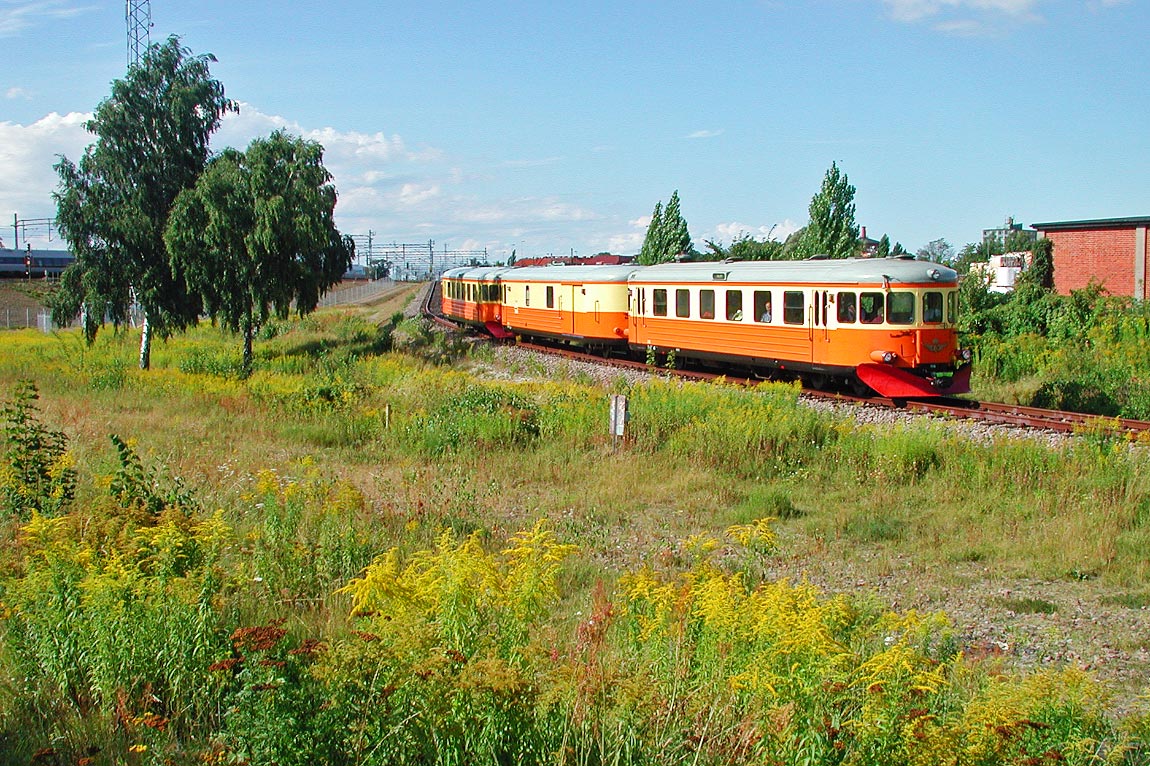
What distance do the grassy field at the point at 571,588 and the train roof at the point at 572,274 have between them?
9.44 metres

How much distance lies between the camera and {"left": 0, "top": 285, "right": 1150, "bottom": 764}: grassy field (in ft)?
14.2

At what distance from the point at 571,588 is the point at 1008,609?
373cm

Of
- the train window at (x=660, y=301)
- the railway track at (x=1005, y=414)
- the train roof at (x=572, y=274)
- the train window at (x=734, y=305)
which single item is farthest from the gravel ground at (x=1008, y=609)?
the train roof at (x=572, y=274)

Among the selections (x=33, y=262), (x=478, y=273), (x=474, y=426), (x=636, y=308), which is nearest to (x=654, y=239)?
(x=478, y=273)

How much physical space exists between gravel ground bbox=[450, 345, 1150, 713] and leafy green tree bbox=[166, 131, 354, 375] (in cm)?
2058

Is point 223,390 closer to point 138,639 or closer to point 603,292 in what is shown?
point 603,292

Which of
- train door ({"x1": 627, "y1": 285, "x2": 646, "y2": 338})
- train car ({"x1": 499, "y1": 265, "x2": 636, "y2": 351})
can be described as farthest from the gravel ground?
train car ({"x1": 499, "y1": 265, "x2": 636, "y2": 351})

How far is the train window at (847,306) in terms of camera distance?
17.6m

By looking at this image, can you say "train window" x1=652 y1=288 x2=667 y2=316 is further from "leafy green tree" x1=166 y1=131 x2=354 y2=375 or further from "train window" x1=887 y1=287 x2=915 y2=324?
"leafy green tree" x1=166 y1=131 x2=354 y2=375

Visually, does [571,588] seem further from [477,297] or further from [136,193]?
[477,297]

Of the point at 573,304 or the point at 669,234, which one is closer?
the point at 573,304

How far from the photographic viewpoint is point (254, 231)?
27.1 meters

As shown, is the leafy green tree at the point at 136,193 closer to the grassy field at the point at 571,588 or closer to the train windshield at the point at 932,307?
the grassy field at the point at 571,588

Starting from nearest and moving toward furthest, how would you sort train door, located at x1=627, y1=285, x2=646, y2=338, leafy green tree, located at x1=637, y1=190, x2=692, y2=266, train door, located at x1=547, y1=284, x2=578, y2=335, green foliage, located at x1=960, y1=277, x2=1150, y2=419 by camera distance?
green foliage, located at x1=960, y1=277, x2=1150, y2=419 < train door, located at x1=627, y1=285, x2=646, y2=338 < train door, located at x1=547, y1=284, x2=578, y2=335 < leafy green tree, located at x1=637, y1=190, x2=692, y2=266
